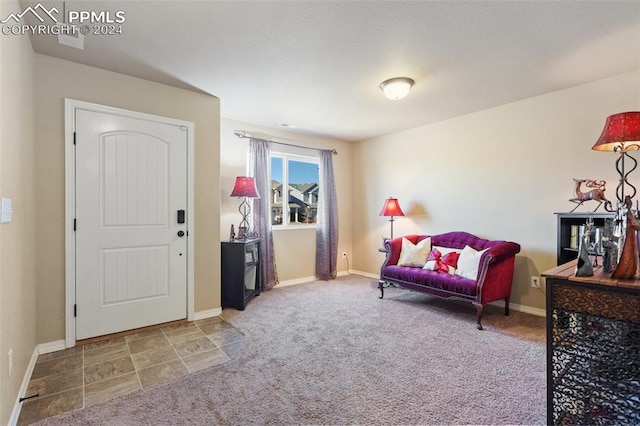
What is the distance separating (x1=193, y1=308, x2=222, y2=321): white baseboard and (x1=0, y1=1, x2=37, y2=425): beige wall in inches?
50.5

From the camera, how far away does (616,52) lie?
8.15 ft

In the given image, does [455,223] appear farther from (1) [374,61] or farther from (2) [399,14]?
(2) [399,14]

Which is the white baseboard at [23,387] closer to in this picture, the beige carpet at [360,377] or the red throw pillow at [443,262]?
the beige carpet at [360,377]

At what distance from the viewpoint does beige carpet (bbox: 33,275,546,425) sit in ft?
5.61

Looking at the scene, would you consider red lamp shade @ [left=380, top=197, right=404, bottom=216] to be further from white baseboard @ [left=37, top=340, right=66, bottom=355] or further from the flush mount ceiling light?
white baseboard @ [left=37, top=340, right=66, bottom=355]

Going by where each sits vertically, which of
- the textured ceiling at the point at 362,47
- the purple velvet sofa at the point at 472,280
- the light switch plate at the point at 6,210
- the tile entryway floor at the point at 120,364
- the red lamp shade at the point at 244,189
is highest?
the textured ceiling at the point at 362,47

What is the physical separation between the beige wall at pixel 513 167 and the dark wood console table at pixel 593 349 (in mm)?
2139

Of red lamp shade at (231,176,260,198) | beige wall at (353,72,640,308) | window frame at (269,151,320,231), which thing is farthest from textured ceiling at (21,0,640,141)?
window frame at (269,151,320,231)

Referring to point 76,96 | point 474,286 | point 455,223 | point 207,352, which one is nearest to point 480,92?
point 455,223

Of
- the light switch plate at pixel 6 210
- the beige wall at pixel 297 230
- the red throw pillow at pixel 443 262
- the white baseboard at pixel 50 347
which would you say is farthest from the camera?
the beige wall at pixel 297 230

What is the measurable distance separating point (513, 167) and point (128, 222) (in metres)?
4.28

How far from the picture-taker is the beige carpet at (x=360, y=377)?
1710mm

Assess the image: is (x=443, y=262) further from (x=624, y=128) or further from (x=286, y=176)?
(x=286, y=176)

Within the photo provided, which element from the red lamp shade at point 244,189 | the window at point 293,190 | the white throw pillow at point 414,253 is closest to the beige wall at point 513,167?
the white throw pillow at point 414,253
